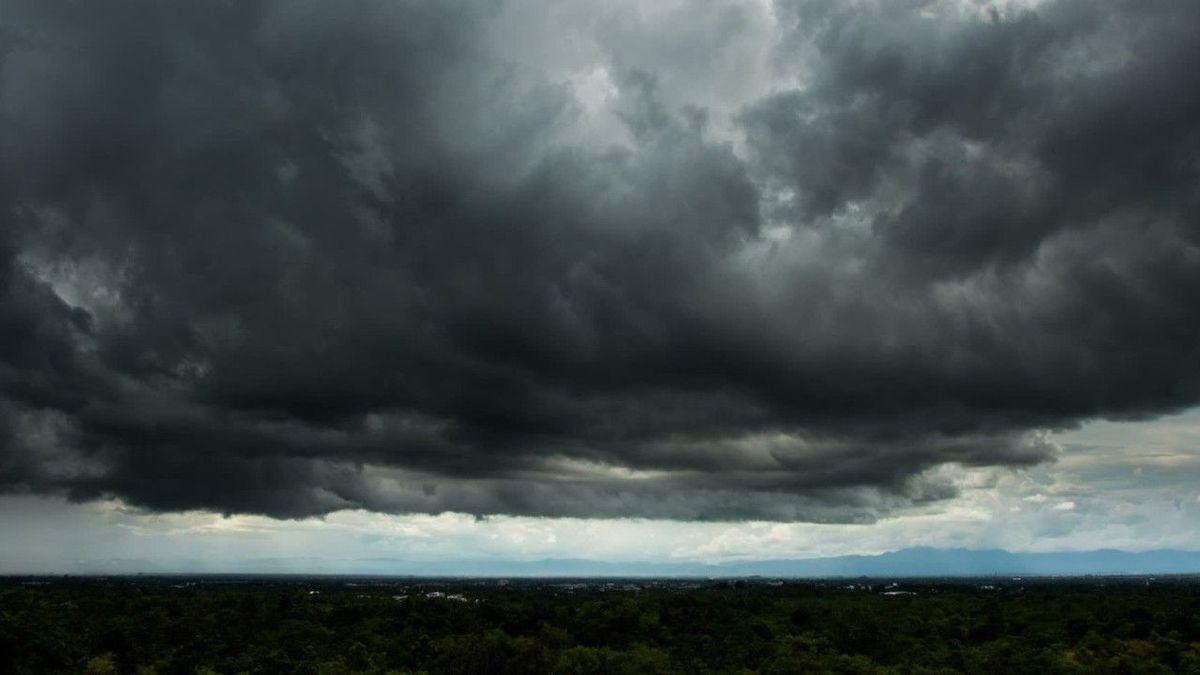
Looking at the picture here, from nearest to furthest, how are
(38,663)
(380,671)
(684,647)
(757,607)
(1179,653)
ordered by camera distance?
(38,663) < (380,671) < (1179,653) < (684,647) < (757,607)

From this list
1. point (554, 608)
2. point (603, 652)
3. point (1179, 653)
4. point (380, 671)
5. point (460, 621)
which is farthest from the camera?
point (554, 608)

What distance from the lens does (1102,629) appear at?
117562 millimetres

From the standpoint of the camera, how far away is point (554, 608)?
135m

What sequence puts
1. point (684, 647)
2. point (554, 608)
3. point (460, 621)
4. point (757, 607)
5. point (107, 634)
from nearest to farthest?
1. point (107, 634)
2. point (684, 647)
3. point (460, 621)
4. point (554, 608)
5. point (757, 607)

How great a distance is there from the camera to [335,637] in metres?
93.1

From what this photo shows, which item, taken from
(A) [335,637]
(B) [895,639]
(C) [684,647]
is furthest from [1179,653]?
(A) [335,637]

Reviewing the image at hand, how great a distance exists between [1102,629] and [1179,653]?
99.9 feet

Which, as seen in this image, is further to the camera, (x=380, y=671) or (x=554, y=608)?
(x=554, y=608)

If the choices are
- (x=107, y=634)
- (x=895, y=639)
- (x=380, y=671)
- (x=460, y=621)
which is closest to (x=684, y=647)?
(x=895, y=639)

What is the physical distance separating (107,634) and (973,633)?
324 feet

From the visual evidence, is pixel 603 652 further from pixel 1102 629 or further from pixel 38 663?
pixel 1102 629

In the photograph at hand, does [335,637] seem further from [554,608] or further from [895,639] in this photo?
[895,639]

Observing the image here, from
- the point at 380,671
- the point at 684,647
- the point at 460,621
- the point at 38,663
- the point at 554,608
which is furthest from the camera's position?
the point at 554,608

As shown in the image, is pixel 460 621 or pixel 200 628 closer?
pixel 200 628
